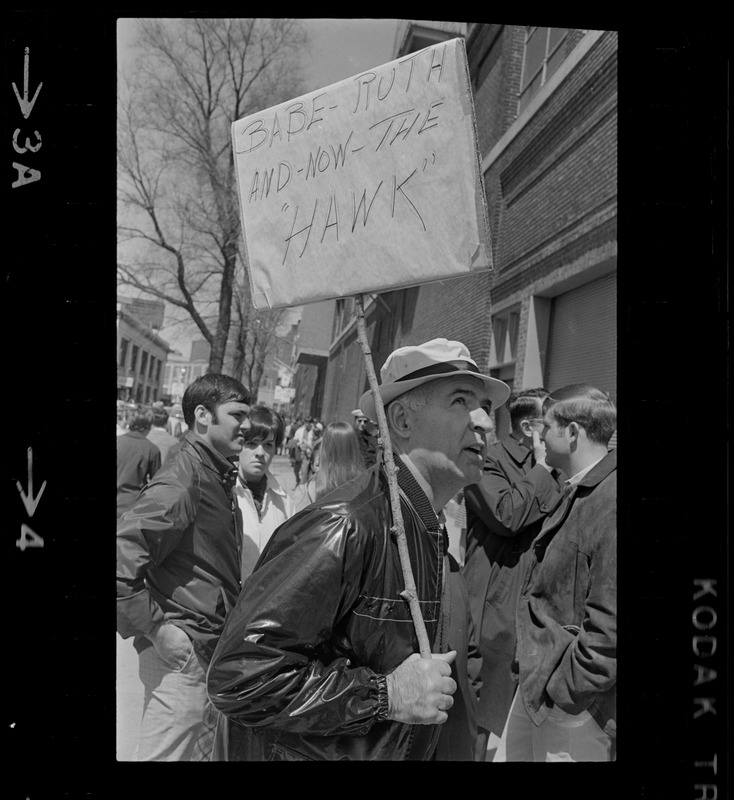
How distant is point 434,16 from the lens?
2135mm

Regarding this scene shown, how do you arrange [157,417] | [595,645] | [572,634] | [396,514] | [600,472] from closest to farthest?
[396,514], [595,645], [572,634], [600,472], [157,417]

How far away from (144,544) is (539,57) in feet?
31.5

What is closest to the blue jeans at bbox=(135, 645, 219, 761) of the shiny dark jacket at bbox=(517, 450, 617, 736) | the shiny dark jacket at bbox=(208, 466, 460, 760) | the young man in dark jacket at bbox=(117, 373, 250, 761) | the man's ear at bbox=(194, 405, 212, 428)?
the young man in dark jacket at bbox=(117, 373, 250, 761)

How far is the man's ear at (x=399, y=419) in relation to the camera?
217cm

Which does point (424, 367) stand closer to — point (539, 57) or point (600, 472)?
point (600, 472)

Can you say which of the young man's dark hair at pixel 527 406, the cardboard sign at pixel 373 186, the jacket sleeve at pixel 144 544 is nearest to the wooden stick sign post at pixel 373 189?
the cardboard sign at pixel 373 186

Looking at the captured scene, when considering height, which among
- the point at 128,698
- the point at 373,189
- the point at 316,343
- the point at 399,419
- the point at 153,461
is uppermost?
the point at 316,343

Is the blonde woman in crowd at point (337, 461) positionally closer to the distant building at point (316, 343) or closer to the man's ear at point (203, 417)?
the man's ear at point (203, 417)

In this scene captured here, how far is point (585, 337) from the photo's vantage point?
779cm
